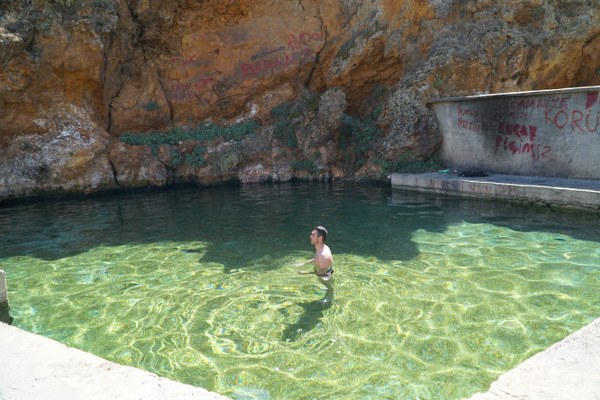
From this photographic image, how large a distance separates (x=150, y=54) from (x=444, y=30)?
11601 millimetres

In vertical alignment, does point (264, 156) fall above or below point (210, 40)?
below

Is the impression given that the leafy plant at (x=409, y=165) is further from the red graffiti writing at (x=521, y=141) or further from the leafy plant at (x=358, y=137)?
the red graffiti writing at (x=521, y=141)

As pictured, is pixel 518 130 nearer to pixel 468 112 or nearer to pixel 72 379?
pixel 468 112

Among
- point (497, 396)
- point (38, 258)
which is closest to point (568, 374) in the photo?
point (497, 396)

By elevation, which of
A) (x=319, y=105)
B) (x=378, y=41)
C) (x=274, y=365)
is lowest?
(x=274, y=365)

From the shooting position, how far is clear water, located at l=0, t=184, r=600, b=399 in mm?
4297

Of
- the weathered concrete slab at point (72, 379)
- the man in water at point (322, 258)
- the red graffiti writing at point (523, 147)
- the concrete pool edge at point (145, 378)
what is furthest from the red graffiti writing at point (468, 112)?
the weathered concrete slab at point (72, 379)

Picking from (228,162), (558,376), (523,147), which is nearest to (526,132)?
(523,147)

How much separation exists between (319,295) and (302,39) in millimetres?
14701

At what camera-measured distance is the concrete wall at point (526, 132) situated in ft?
35.4

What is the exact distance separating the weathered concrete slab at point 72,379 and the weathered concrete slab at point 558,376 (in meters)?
2.05

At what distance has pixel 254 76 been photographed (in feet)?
61.4

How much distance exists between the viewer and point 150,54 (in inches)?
726

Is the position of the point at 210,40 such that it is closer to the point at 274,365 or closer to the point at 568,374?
the point at 274,365
